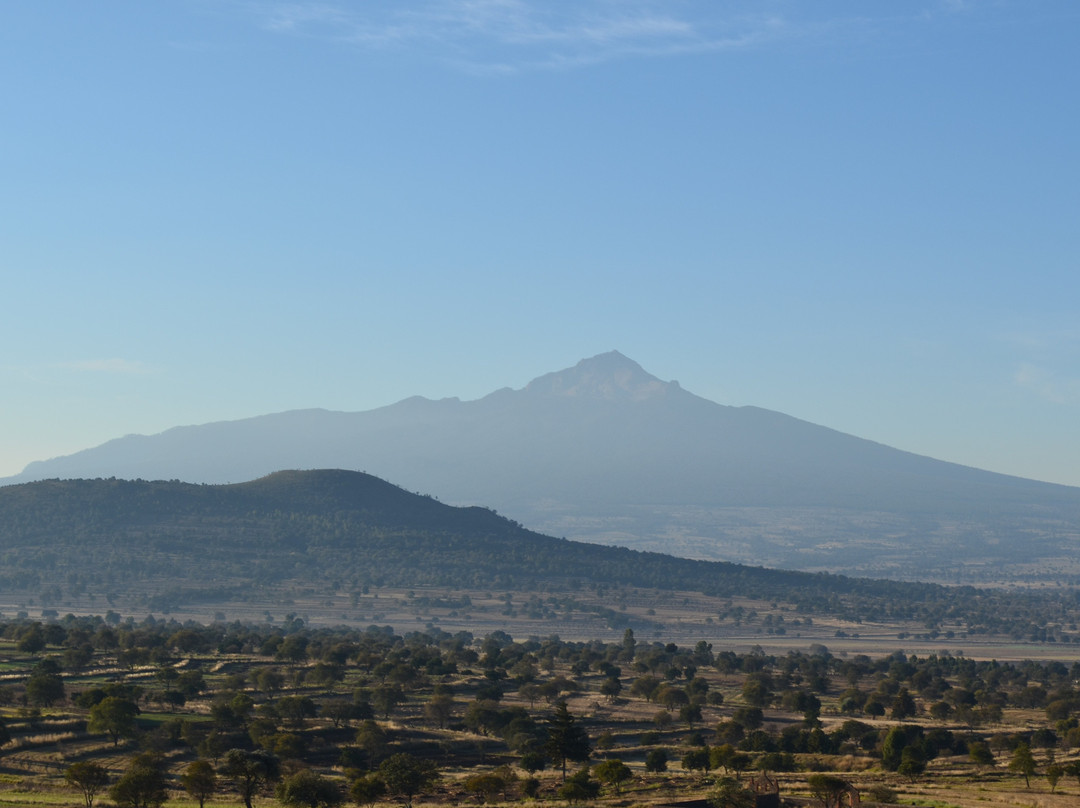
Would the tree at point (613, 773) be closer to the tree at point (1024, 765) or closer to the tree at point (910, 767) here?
the tree at point (910, 767)

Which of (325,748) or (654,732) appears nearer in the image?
(325,748)

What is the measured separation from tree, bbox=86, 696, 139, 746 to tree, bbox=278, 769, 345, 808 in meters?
20.4

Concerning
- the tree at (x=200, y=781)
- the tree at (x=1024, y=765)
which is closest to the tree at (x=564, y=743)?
the tree at (x=200, y=781)

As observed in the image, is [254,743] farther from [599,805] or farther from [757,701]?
[757,701]

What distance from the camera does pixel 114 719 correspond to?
77.3 metres

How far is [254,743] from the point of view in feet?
262

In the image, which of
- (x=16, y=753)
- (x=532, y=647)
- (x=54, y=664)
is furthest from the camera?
(x=532, y=647)

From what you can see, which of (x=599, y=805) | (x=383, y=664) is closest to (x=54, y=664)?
(x=383, y=664)

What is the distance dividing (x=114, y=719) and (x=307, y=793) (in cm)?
2313

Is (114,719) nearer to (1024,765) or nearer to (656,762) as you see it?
(656,762)

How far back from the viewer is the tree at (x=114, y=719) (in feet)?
253

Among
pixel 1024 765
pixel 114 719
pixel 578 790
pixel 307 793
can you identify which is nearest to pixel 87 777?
pixel 307 793

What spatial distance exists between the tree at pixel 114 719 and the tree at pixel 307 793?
67.0 ft

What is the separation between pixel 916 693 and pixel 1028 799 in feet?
230
